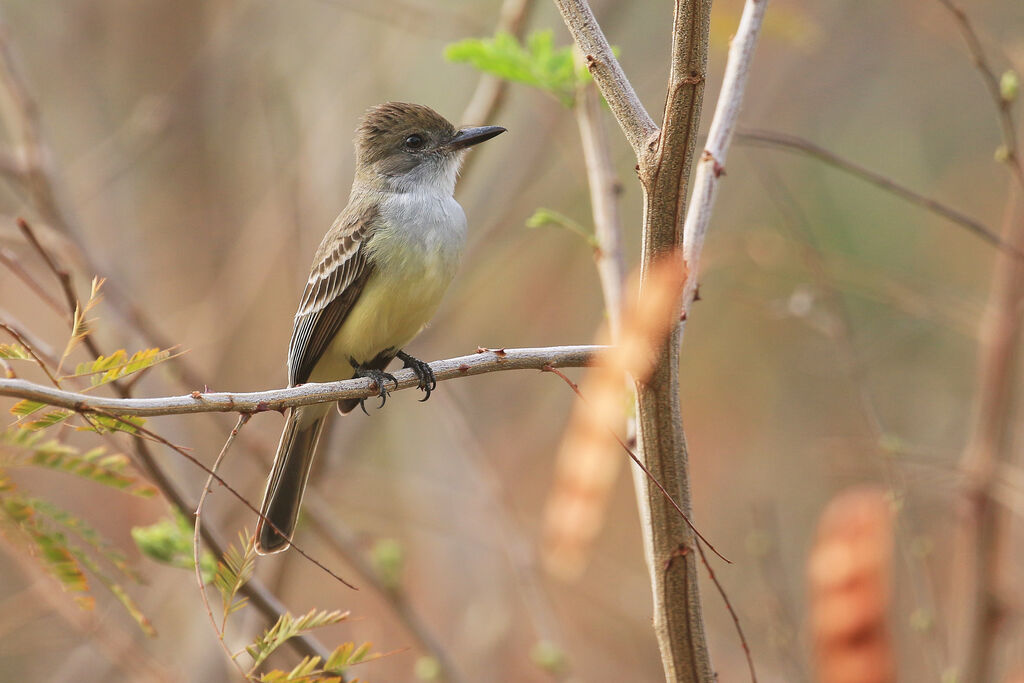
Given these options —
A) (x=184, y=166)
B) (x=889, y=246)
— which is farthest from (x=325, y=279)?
(x=889, y=246)

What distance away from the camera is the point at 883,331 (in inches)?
290

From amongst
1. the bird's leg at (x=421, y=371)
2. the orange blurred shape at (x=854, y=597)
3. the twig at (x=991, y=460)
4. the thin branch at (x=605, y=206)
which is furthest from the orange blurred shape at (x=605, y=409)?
the twig at (x=991, y=460)

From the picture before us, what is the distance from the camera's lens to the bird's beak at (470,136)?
14.1 feet

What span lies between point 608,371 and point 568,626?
4913 mm

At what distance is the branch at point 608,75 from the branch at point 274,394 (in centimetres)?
46

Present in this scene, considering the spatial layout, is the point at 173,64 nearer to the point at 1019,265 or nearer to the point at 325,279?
the point at 325,279

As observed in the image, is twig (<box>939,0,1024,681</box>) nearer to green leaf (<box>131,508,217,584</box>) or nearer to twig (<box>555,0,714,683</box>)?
twig (<box>555,0,714,683</box>)

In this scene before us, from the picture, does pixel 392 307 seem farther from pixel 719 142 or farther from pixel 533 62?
pixel 719 142

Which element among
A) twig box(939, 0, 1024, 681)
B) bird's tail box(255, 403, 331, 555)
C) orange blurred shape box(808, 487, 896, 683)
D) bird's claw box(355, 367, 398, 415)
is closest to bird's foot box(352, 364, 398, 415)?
bird's claw box(355, 367, 398, 415)

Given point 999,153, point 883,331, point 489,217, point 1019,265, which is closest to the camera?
point 999,153

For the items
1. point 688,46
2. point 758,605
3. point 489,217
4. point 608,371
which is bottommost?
point 608,371

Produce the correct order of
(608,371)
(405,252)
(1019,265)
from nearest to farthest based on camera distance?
(608,371) → (1019,265) → (405,252)

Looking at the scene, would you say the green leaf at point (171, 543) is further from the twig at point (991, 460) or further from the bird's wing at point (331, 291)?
the twig at point (991, 460)

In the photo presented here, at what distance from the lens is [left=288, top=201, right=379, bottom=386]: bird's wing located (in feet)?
13.5
